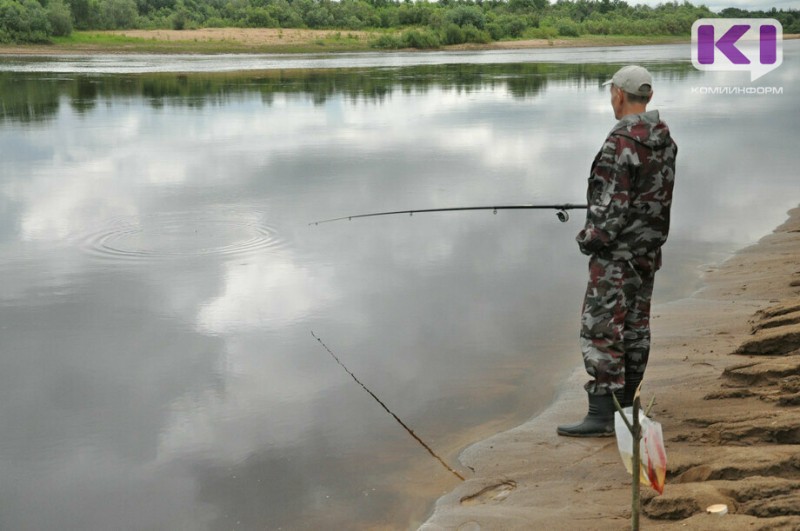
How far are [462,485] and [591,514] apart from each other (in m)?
0.80

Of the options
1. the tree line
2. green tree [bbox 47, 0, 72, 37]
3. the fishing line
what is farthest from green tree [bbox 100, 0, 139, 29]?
the fishing line

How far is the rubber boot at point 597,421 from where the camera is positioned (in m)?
4.60

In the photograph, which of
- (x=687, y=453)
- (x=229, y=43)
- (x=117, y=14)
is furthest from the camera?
(x=117, y=14)

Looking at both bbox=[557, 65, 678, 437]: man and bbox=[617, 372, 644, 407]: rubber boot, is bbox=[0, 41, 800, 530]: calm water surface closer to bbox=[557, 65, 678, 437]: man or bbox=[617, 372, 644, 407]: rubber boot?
bbox=[617, 372, 644, 407]: rubber boot

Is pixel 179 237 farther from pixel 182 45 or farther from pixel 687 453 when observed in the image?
pixel 182 45

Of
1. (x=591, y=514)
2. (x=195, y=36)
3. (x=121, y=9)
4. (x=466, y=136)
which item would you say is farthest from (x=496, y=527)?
(x=121, y=9)

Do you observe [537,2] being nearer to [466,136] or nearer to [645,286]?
[466,136]

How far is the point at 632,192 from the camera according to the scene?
14.2 ft

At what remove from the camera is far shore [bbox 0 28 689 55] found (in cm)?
5803

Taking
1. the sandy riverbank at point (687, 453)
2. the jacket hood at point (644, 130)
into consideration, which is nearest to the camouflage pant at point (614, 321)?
the sandy riverbank at point (687, 453)

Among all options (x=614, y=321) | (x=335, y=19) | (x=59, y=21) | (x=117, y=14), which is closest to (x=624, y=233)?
(x=614, y=321)

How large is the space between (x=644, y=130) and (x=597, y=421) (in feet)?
4.83

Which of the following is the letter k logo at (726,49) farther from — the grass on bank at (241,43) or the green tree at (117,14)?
the green tree at (117,14)

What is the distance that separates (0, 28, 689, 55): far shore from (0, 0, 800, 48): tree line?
1.73 metres
